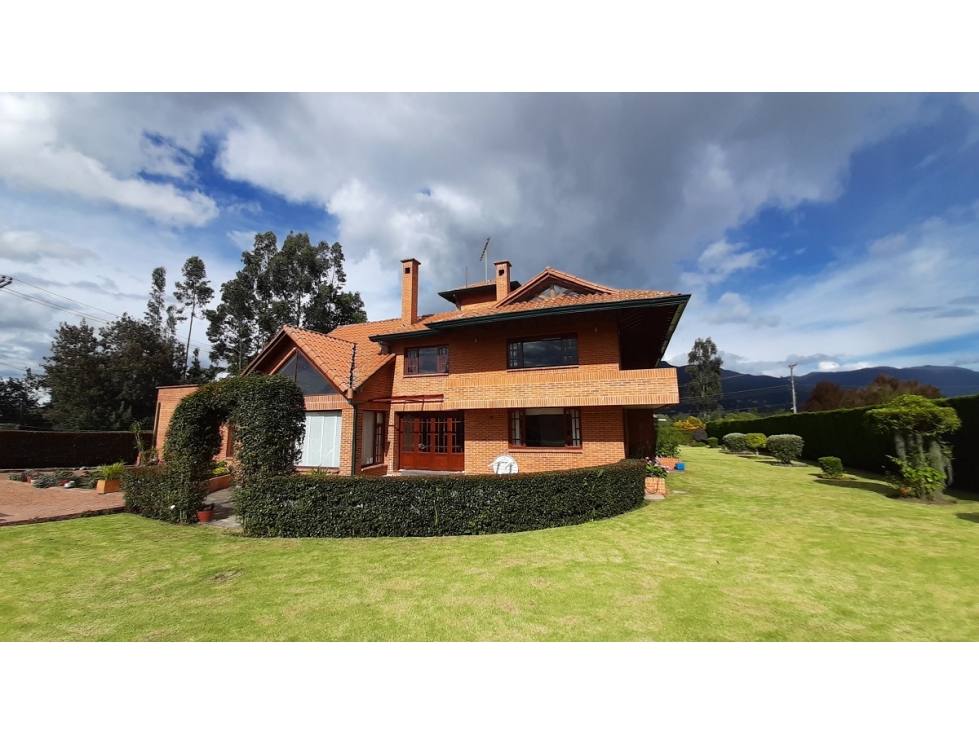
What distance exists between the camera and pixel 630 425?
17.8 m

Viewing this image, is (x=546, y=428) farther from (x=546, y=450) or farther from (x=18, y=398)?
(x=18, y=398)

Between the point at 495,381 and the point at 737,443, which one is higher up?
the point at 495,381

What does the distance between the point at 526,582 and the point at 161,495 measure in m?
10.4

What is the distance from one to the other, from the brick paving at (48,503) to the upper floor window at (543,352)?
1291cm

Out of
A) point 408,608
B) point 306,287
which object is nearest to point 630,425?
point 408,608

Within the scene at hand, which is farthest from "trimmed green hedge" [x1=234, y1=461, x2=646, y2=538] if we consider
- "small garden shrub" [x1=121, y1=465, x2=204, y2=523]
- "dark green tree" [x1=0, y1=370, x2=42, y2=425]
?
"dark green tree" [x1=0, y1=370, x2=42, y2=425]

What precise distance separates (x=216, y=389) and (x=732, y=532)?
1266 cm

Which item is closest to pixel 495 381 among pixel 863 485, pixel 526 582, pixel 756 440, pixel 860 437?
pixel 526 582

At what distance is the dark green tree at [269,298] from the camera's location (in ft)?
119

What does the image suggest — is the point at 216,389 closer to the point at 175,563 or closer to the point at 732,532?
the point at 175,563

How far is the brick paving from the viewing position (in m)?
10.2

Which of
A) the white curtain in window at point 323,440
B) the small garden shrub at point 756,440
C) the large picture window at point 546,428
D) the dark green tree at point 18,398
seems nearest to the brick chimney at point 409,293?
the white curtain in window at point 323,440

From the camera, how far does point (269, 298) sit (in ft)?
122

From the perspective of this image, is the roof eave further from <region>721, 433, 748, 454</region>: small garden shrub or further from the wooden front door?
<region>721, 433, 748, 454</region>: small garden shrub
